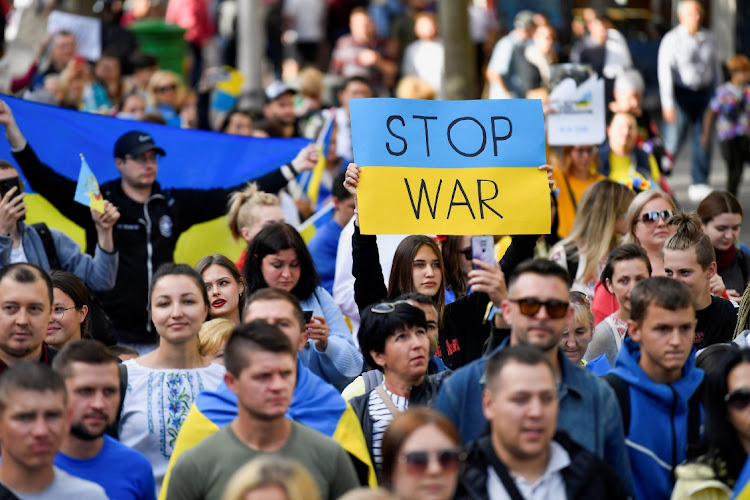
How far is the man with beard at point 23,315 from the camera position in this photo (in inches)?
252

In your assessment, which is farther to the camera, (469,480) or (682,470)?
(682,470)

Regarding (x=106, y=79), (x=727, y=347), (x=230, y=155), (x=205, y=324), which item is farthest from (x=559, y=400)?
(x=106, y=79)

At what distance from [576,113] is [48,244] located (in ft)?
16.6

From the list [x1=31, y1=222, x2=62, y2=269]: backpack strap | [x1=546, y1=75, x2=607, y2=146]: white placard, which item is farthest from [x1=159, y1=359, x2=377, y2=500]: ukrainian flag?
[x1=546, y1=75, x2=607, y2=146]: white placard

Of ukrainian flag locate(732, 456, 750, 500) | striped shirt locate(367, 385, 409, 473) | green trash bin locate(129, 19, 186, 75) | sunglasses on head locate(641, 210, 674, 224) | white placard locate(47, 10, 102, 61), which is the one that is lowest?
ukrainian flag locate(732, 456, 750, 500)

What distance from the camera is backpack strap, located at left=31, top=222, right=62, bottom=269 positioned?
27.7 ft

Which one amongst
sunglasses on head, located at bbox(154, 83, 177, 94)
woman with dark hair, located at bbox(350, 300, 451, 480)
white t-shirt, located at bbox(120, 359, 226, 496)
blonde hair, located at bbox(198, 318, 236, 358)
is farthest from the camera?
sunglasses on head, located at bbox(154, 83, 177, 94)

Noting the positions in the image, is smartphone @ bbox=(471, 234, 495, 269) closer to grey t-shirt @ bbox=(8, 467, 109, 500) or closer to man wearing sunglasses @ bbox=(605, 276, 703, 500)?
man wearing sunglasses @ bbox=(605, 276, 703, 500)

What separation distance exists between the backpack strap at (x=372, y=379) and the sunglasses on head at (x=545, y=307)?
1291 mm

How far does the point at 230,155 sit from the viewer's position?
35.7 feet

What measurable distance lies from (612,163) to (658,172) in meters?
0.67

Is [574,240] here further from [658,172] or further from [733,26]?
[733,26]

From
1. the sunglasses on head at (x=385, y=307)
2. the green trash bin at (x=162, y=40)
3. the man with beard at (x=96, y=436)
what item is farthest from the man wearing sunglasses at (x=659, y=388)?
the green trash bin at (x=162, y=40)

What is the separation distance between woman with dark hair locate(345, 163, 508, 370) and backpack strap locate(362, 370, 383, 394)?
0.69m
